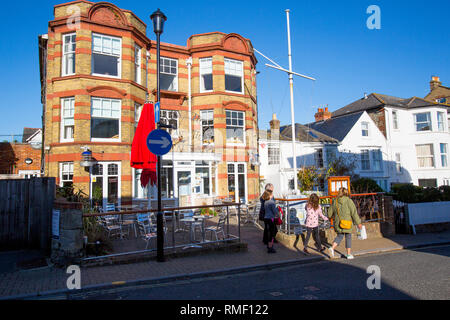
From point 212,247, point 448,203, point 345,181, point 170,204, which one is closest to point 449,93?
point 448,203

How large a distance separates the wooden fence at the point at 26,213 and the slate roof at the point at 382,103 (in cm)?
2708

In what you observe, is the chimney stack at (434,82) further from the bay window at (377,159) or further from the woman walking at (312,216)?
the woman walking at (312,216)

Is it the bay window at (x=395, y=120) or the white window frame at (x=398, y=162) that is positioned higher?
the bay window at (x=395, y=120)

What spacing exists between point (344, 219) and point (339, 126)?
20908mm

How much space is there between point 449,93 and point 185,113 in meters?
35.3

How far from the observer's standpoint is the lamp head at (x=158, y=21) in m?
7.49

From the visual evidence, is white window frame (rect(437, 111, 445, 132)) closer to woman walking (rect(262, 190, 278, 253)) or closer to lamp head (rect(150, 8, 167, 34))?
woman walking (rect(262, 190, 278, 253))

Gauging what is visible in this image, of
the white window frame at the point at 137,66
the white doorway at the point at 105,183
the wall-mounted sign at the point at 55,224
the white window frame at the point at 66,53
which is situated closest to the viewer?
the wall-mounted sign at the point at 55,224

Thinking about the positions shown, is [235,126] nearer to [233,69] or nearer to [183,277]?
[233,69]

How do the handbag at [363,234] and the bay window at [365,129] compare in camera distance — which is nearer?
the handbag at [363,234]

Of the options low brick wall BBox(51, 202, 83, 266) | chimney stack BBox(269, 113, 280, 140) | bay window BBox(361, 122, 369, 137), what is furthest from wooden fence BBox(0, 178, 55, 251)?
bay window BBox(361, 122, 369, 137)

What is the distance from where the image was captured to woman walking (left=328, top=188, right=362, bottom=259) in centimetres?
784

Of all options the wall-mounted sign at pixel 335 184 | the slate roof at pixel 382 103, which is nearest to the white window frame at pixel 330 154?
the slate roof at pixel 382 103

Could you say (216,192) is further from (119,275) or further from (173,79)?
(119,275)
